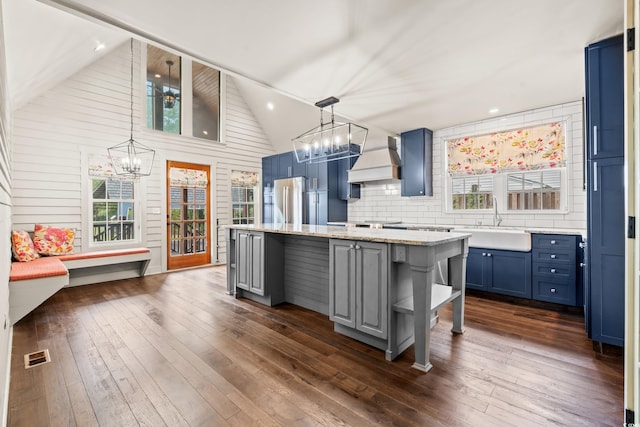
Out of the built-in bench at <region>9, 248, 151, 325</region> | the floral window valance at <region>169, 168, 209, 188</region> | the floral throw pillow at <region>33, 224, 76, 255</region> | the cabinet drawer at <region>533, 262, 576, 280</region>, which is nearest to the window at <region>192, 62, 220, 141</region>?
the floral window valance at <region>169, 168, 209, 188</region>

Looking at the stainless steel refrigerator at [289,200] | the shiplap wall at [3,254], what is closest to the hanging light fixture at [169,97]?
the stainless steel refrigerator at [289,200]

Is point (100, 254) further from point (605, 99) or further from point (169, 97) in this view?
point (605, 99)

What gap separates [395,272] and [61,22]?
3385 mm

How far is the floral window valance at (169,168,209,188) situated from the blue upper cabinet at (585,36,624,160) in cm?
586

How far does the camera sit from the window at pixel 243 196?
652 cm

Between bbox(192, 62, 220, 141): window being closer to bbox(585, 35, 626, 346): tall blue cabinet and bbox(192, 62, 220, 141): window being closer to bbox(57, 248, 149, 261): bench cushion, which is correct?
bbox(57, 248, 149, 261): bench cushion

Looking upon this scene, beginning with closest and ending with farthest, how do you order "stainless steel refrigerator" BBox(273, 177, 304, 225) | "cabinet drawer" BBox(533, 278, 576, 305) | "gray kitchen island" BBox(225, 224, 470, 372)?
"gray kitchen island" BBox(225, 224, 470, 372), "cabinet drawer" BBox(533, 278, 576, 305), "stainless steel refrigerator" BBox(273, 177, 304, 225)

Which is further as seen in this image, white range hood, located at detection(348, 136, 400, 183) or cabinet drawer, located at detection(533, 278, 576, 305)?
white range hood, located at detection(348, 136, 400, 183)

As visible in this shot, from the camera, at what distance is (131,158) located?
4633mm

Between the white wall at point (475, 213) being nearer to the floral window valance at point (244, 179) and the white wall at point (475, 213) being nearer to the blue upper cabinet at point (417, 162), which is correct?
the blue upper cabinet at point (417, 162)

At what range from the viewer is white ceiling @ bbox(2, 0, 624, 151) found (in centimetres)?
201

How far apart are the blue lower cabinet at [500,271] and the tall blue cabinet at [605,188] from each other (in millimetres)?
1081

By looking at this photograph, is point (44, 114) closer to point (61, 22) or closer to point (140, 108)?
point (140, 108)

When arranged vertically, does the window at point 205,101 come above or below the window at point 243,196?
above
